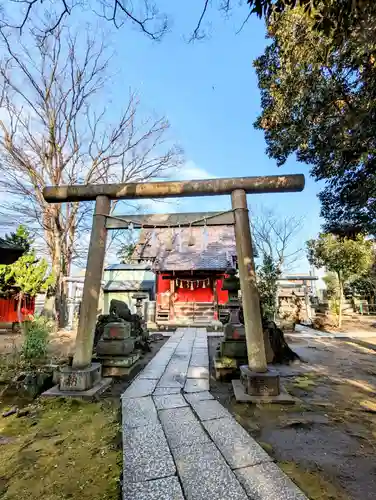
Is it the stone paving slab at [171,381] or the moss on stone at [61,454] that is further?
the stone paving slab at [171,381]

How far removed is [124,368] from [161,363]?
1.00 metres

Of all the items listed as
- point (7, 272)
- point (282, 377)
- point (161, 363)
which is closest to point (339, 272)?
point (282, 377)

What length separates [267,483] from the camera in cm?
180

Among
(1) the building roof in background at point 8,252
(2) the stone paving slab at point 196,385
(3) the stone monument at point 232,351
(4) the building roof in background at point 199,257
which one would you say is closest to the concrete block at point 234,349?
(3) the stone monument at point 232,351

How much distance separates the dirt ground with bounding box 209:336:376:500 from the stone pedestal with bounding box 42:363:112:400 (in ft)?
5.84

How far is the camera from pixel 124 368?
15.8 ft

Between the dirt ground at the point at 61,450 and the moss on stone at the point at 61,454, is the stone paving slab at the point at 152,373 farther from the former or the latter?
the moss on stone at the point at 61,454

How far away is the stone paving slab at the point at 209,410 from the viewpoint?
2.95 meters

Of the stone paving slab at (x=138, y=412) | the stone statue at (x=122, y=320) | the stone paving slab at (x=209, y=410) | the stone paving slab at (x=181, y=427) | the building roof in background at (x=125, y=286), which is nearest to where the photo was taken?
the stone paving slab at (x=181, y=427)

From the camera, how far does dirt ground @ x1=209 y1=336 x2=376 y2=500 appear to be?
189cm

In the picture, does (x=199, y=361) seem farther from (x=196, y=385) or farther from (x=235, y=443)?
(x=235, y=443)

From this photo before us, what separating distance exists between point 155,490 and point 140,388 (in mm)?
2373

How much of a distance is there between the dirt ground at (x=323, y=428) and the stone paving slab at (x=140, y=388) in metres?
0.96

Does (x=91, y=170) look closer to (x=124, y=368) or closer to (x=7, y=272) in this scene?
(x=7, y=272)
